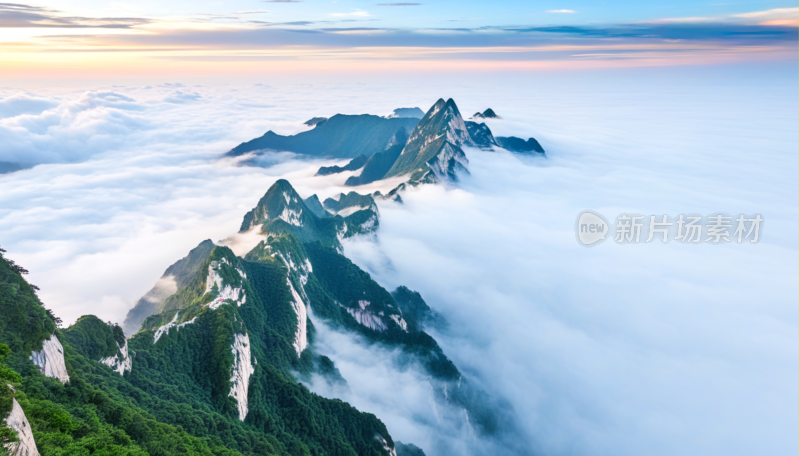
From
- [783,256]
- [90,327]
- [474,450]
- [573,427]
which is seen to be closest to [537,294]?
[573,427]

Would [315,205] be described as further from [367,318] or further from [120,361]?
[120,361]

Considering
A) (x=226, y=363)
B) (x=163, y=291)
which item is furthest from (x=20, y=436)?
(x=163, y=291)

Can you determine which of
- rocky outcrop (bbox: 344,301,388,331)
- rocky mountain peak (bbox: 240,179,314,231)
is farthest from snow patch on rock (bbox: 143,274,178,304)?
rocky outcrop (bbox: 344,301,388,331)

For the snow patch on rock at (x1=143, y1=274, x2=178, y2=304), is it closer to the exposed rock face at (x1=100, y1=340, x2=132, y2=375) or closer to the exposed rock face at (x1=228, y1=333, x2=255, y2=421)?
the exposed rock face at (x1=228, y1=333, x2=255, y2=421)

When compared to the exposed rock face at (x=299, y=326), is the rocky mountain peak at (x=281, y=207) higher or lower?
higher

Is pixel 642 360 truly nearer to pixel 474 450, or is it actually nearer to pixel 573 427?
pixel 573 427

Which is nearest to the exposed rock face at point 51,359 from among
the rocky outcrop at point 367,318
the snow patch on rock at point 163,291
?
the rocky outcrop at point 367,318

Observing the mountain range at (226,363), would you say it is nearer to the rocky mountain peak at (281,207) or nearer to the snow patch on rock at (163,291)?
the rocky mountain peak at (281,207)
